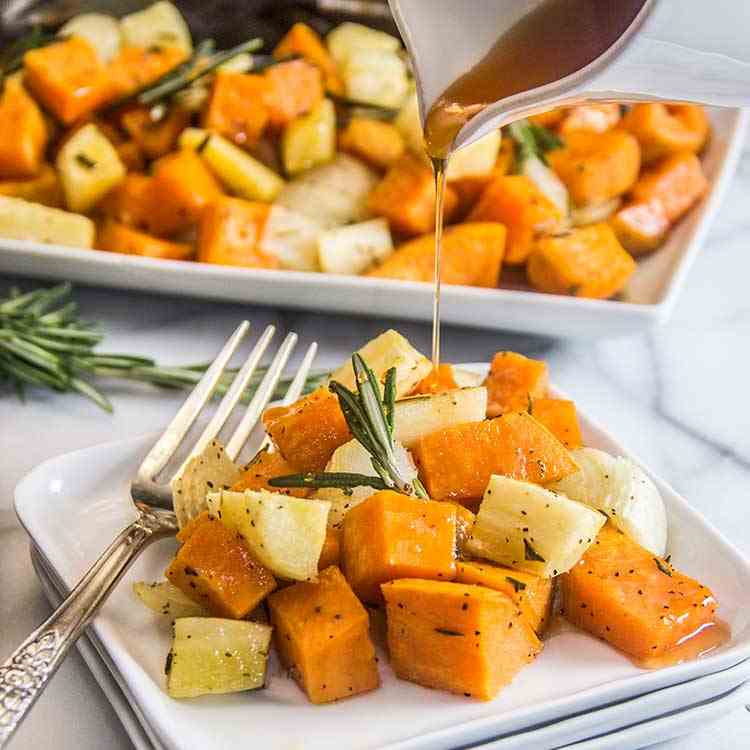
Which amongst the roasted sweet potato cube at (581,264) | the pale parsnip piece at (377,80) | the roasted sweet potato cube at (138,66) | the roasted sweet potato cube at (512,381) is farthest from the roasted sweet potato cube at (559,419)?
the roasted sweet potato cube at (138,66)

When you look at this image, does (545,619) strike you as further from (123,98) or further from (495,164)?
(123,98)

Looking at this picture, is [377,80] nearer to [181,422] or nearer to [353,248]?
[353,248]

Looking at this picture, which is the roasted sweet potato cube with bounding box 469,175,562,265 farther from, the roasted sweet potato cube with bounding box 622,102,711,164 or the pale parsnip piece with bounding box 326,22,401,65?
the pale parsnip piece with bounding box 326,22,401,65

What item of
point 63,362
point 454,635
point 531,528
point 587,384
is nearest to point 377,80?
point 587,384

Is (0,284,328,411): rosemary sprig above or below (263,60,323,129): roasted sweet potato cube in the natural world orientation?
below

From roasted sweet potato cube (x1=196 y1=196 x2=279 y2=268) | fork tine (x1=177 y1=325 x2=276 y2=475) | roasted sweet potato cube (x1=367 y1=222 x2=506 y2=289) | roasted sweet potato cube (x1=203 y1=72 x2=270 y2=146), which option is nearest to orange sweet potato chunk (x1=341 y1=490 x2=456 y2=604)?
fork tine (x1=177 y1=325 x2=276 y2=475)

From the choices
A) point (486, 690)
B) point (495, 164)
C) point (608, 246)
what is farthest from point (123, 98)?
point (486, 690)
